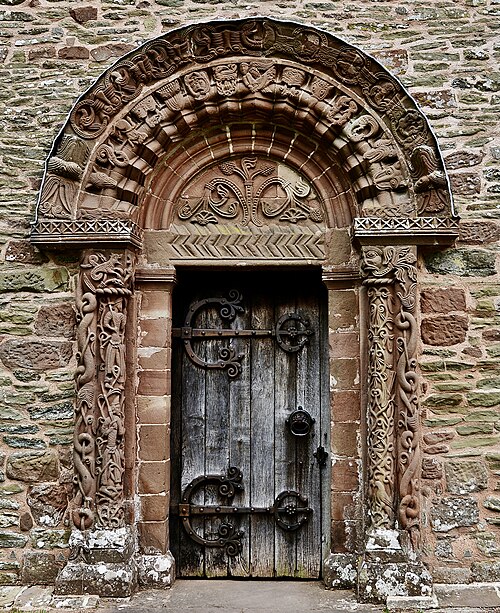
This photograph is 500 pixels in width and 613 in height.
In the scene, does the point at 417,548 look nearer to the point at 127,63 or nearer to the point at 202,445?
the point at 202,445

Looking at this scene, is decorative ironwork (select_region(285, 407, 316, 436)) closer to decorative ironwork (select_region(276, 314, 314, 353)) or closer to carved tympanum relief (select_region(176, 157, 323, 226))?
decorative ironwork (select_region(276, 314, 314, 353))

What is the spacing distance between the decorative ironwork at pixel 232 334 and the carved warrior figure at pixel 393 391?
2.08 ft

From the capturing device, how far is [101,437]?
4844 millimetres

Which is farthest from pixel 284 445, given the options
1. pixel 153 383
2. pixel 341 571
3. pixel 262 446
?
pixel 153 383

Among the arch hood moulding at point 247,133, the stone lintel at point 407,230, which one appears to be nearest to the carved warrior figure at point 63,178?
the arch hood moulding at point 247,133

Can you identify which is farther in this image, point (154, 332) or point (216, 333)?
point (216, 333)

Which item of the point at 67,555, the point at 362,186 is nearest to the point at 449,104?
the point at 362,186

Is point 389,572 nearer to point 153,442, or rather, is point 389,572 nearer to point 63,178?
point 153,442

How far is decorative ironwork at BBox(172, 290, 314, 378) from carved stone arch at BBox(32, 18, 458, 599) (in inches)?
16.1

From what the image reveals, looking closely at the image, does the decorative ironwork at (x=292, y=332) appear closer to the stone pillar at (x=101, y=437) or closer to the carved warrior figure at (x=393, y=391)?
the carved warrior figure at (x=393, y=391)

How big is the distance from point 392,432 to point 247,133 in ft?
7.63

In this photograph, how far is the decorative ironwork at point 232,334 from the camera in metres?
5.38

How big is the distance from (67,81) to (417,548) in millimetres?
3924

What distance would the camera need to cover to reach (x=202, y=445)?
5375 mm
